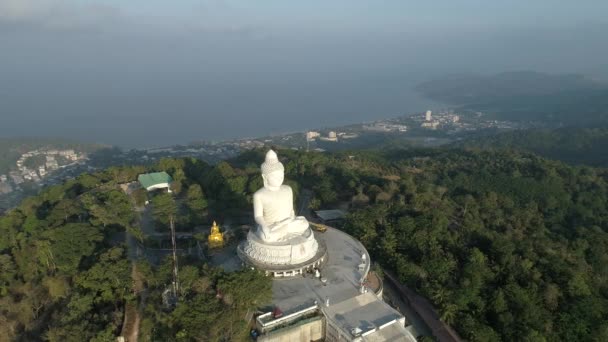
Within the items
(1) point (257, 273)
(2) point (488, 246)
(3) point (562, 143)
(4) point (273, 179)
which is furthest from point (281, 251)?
(3) point (562, 143)

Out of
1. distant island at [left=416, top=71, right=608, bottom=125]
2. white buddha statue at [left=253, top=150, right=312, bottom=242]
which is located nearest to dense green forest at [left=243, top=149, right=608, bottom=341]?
white buddha statue at [left=253, top=150, right=312, bottom=242]

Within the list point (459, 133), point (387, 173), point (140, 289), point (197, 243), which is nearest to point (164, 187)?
point (197, 243)

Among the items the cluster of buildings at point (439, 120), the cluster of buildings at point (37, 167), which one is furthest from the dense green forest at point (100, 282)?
the cluster of buildings at point (439, 120)

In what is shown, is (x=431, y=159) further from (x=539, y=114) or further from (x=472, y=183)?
(x=539, y=114)

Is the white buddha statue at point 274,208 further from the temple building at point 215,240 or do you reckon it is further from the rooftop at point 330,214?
the rooftop at point 330,214

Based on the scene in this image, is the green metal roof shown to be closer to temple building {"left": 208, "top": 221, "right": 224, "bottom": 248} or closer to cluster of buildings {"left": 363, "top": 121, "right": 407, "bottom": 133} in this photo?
temple building {"left": 208, "top": 221, "right": 224, "bottom": 248}

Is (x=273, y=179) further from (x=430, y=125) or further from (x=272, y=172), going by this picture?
(x=430, y=125)
